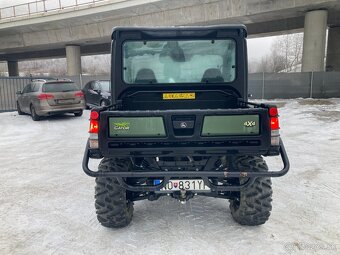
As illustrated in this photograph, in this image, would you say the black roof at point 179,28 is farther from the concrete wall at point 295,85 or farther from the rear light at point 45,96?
the concrete wall at point 295,85

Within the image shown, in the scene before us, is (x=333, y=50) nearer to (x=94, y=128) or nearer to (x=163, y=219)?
(x=163, y=219)

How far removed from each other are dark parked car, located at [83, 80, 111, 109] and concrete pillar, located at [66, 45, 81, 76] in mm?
14404

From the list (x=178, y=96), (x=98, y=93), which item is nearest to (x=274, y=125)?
(x=178, y=96)

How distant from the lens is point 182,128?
3.03 meters

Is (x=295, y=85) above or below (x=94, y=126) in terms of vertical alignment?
below

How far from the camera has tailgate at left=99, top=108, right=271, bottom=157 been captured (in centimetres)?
287

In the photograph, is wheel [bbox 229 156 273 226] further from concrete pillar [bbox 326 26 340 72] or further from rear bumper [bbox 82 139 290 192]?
concrete pillar [bbox 326 26 340 72]

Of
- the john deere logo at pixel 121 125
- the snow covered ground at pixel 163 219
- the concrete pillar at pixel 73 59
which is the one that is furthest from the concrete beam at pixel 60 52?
the john deere logo at pixel 121 125

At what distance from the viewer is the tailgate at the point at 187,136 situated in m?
2.87

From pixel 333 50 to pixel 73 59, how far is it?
23.7 metres

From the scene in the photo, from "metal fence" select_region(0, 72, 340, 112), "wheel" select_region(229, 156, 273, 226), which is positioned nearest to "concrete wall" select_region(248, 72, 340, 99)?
"metal fence" select_region(0, 72, 340, 112)

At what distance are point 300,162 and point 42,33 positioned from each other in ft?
87.3

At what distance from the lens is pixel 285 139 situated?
784 centimetres

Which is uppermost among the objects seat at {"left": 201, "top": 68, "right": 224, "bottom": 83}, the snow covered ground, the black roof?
the black roof
